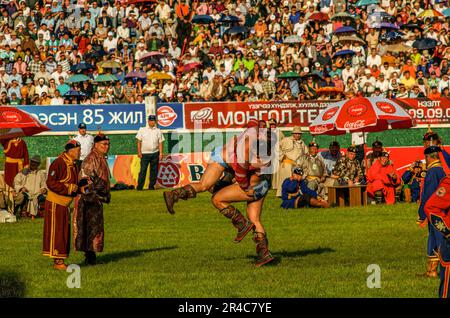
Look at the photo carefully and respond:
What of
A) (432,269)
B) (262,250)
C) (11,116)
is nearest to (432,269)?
(432,269)

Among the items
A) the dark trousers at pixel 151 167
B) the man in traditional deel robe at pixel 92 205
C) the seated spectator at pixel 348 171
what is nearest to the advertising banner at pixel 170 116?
the dark trousers at pixel 151 167

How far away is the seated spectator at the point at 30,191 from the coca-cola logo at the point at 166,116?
816cm

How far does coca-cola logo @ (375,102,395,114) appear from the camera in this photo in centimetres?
2838

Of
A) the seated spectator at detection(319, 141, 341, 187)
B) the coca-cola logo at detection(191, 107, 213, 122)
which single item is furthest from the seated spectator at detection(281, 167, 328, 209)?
the coca-cola logo at detection(191, 107, 213, 122)

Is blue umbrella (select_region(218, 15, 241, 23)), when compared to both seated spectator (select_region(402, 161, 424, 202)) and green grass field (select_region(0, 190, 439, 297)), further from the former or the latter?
green grass field (select_region(0, 190, 439, 297))

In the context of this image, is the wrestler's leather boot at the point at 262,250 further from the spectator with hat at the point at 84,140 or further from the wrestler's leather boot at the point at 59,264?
the spectator with hat at the point at 84,140

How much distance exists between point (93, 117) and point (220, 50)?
638cm

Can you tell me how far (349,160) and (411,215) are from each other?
13.8 ft

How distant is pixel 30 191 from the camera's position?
24844 millimetres

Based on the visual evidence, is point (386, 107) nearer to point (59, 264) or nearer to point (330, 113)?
point (330, 113)

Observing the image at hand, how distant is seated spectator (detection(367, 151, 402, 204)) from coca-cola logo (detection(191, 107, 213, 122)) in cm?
694

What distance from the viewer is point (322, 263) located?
54.3ft

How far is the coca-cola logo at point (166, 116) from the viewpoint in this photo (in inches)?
1297

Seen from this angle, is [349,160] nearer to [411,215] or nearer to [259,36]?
[411,215]
